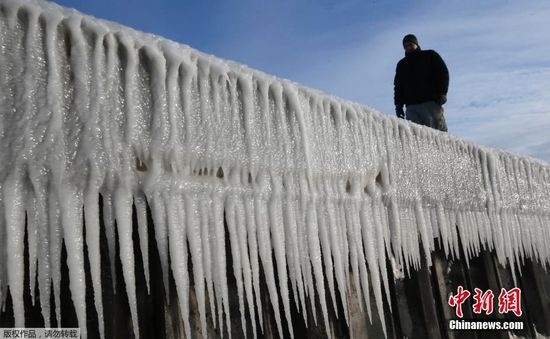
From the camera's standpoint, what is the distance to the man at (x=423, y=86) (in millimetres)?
5287

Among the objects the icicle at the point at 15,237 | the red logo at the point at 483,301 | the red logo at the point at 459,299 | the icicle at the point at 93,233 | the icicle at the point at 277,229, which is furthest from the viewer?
the red logo at the point at 483,301

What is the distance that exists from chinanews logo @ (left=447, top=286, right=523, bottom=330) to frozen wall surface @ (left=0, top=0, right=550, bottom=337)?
94cm

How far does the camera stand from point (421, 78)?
210 inches

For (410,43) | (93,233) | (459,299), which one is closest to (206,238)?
(93,233)

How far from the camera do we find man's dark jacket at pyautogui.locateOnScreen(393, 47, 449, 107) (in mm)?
Answer: 5293

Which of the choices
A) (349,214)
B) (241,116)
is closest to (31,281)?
(241,116)

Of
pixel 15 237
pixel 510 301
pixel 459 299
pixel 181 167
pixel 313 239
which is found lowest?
pixel 510 301

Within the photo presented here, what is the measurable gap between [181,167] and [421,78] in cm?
440

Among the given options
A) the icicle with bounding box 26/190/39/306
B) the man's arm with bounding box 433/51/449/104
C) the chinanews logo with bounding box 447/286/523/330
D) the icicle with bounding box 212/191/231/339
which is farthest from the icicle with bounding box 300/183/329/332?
the man's arm with bounding box 433/51/449/104

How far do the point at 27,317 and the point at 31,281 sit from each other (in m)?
0.17

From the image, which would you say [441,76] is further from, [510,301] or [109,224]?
[109,224]

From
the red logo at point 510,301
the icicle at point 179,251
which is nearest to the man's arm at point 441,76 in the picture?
the red logo at point 510,301

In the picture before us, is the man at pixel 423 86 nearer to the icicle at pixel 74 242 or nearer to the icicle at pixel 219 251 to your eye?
the icicle at pixel 219 251

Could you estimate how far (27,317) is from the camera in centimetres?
130
